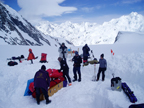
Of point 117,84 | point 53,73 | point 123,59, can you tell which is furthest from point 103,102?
point 123,59

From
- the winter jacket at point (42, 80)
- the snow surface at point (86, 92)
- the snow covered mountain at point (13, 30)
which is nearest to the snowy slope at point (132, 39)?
the snow surface at point (86, 92)

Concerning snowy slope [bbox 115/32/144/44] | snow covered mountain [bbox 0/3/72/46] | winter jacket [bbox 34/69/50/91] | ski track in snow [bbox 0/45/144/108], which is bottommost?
ski track in snow [bbox 0/45/144/108]

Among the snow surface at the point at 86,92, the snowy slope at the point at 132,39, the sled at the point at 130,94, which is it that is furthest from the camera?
the snowy slope at the point at 132,39

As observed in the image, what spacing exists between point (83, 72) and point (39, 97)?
4.51 m

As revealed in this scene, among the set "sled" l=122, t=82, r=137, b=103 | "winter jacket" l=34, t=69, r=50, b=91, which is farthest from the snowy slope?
"winter jacket" l=34, t=69, r=50, b=91

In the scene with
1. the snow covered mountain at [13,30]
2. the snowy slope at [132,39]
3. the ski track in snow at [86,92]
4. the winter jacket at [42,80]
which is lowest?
the ski track in snow at [86,92]

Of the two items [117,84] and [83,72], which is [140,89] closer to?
[117,84]

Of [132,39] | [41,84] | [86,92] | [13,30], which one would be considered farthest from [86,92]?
[13,30]

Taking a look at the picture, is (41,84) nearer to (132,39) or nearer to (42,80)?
(42,80)

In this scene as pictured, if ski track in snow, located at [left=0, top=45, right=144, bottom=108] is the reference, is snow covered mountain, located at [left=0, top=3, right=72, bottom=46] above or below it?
above

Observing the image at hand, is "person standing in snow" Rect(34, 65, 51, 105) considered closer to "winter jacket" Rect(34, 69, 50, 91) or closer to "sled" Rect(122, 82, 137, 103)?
"winter jacket" Rect(34, 69, 50, 91)

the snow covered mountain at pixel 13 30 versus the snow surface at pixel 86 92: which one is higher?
the snow covered mountain at pixel 13 30

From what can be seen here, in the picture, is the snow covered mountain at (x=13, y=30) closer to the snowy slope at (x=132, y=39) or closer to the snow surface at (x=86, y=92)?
the snow surface at (x=86, y=92)

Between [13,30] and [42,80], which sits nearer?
[42,80]
